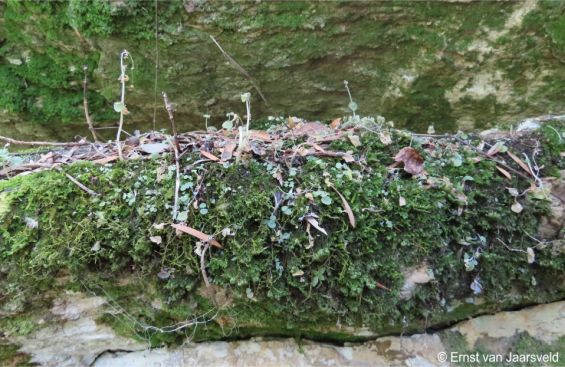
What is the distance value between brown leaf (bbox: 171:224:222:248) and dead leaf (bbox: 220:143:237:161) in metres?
0.46

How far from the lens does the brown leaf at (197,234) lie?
2.08m

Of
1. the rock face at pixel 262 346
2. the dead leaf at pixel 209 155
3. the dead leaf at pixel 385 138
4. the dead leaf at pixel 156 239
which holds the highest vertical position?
the dead leaf at pixel 209 155

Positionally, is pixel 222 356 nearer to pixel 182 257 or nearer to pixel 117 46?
pixel 182 257

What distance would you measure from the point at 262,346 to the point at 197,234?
2.80ft

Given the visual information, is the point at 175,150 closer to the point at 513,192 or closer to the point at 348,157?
the point at 348,157

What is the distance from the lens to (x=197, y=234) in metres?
2.08

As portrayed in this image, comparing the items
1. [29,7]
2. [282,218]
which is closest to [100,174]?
[282,218]

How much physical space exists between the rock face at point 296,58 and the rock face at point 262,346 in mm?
2539

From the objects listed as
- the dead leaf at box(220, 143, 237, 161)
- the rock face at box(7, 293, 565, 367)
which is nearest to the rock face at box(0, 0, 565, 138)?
the dead leaf at box(220, 143, 237, 161)

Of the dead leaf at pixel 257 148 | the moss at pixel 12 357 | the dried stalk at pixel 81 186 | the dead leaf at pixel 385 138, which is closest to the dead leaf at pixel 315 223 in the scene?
the dead leaf at pixel 257 148

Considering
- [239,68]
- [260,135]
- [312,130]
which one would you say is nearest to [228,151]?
[260,135]

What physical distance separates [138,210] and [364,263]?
1.21m

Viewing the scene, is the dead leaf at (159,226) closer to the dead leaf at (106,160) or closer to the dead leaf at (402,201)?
the dead leaf at (106,160)

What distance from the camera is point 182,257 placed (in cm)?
212
